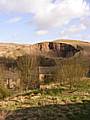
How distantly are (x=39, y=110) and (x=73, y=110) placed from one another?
148 cm

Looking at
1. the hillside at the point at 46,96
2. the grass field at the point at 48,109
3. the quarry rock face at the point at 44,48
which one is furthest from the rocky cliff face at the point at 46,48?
the grass field at the point at 48,109

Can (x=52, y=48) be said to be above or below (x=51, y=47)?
below

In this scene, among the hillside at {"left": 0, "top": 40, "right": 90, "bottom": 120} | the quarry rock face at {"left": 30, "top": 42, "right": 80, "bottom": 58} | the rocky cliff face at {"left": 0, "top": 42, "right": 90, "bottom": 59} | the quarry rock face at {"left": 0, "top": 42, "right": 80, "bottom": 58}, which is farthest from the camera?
the quarry rock face at {"left": 30, "top": 42, "right": 80, "bottom": 58}

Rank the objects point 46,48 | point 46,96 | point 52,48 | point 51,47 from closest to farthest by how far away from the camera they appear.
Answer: point 46,96, point 46,48, point 52,48, point 51,47

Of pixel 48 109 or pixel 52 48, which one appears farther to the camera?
pixel 52 48

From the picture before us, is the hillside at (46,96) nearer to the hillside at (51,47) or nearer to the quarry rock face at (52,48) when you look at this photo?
the hillside at (51,47)

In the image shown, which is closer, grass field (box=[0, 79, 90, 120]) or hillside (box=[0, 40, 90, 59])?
grass field (box=[0, 79, 90, 120])

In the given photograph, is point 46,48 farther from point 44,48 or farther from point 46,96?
point 46,96

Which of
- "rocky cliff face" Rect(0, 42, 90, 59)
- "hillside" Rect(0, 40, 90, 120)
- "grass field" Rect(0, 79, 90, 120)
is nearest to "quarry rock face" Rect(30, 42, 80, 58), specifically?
"rocky cliff face" Rect(0, 42, 90, 59)

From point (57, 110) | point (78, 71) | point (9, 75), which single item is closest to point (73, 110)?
point (57, 110)

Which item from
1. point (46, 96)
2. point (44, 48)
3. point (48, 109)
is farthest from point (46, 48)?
point (48, 109)

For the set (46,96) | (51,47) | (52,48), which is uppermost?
(51,47)

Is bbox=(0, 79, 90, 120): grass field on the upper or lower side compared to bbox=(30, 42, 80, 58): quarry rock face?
lower

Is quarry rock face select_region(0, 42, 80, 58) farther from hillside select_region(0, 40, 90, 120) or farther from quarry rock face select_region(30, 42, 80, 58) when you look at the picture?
hillside select_region(0, 40, 90, 120)
